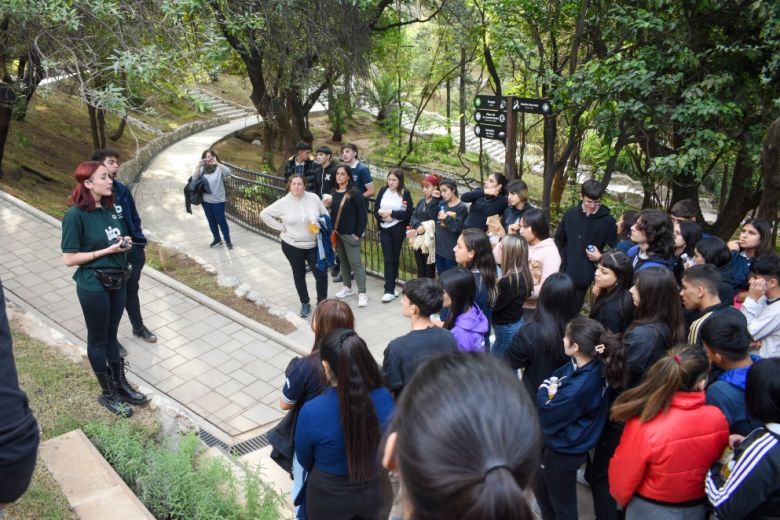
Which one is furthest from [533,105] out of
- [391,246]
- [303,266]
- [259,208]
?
[259,208]

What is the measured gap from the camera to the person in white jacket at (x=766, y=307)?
431cm

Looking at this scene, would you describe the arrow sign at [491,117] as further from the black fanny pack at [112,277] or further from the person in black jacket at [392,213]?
the black fanny pack at [112,277]

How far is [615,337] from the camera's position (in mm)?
3578

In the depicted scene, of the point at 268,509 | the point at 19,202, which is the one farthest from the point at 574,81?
the point at 19,202

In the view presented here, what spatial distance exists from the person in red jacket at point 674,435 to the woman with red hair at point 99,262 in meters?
3.73

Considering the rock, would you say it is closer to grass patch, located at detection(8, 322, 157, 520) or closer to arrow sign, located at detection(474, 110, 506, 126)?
grass patch, located at detection(8, 322, 157, 520)

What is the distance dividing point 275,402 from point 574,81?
5671mm

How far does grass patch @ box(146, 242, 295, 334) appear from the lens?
7.26 m

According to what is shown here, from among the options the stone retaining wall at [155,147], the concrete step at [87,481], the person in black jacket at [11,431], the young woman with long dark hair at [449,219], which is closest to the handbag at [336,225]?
the young woman with long dark hair at [449,219]

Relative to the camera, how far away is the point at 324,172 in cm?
871

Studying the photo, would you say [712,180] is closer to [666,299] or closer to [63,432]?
[666,299]

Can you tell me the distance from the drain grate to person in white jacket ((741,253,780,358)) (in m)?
3.86

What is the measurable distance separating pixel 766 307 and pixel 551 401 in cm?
198

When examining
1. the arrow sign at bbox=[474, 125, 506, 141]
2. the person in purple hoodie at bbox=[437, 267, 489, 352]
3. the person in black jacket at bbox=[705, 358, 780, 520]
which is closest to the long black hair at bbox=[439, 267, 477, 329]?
the person in purple hoodie at bbox=[437, 267, 489, 352]
